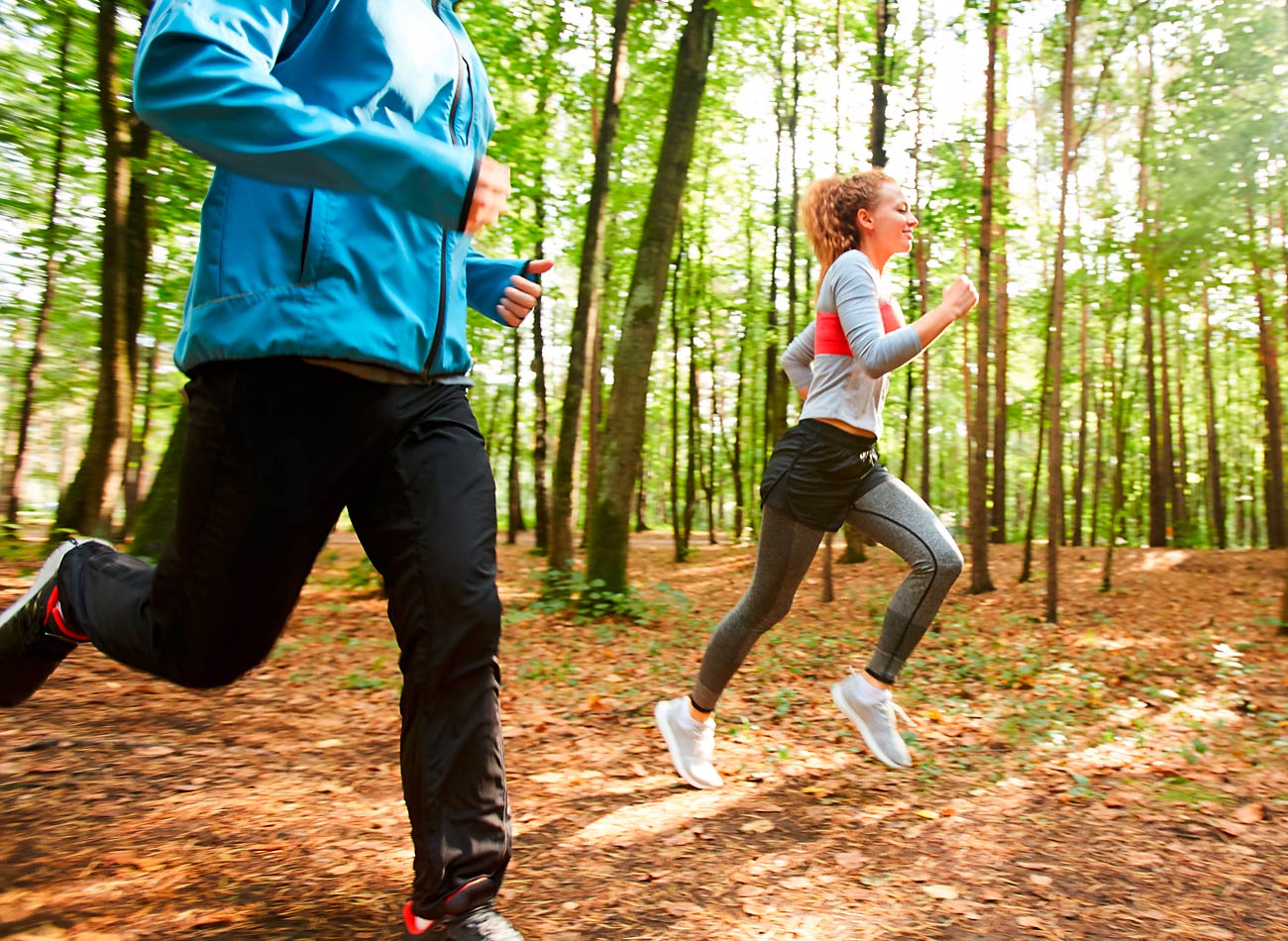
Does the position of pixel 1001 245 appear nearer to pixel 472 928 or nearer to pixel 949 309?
pixel 949 309

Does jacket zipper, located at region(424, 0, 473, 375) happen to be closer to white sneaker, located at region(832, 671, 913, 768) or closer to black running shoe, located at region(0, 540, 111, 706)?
black running shoe, located at region(0, 540, 111, 706)

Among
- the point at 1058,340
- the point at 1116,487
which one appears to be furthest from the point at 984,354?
the point at 1116,487

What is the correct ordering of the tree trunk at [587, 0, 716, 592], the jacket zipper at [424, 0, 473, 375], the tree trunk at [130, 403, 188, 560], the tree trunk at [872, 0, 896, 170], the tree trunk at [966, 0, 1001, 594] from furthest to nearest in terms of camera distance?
the tree trunk at [872, 0, 896, 170] < the tree trunk at [966, 0, 1001, 594] < the tree trunk at [587, 0, 716, 592] < the tree trunk at [130, 403, 188, 560] < the jacket zipper at [424, 0, 473, 375]

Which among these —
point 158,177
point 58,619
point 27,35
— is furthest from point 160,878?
point 27,35

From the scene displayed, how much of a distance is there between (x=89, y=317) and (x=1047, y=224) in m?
19.6

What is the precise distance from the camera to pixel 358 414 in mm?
1833

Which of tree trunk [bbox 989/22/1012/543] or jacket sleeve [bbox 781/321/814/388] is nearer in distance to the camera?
jacket sleeve [bbox 781/321/814/388]

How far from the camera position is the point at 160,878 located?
→ 91.2 inches

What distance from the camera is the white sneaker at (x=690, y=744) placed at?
3605 millimetres

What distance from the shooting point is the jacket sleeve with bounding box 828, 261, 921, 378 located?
3195 millimetres

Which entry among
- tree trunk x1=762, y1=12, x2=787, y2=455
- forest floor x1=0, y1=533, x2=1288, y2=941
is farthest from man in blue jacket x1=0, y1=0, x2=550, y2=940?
tree trunk x1=762, y1=12, x2=787, y2=455

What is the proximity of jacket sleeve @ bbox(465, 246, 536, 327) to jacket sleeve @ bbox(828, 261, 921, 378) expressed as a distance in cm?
144

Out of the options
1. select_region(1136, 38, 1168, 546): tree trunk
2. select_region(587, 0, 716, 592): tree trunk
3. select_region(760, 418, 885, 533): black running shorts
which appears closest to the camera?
select_region(760, 418, 885, 533): black running shorts

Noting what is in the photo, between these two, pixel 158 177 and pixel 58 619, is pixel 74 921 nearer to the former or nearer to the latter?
pixel 58 619
